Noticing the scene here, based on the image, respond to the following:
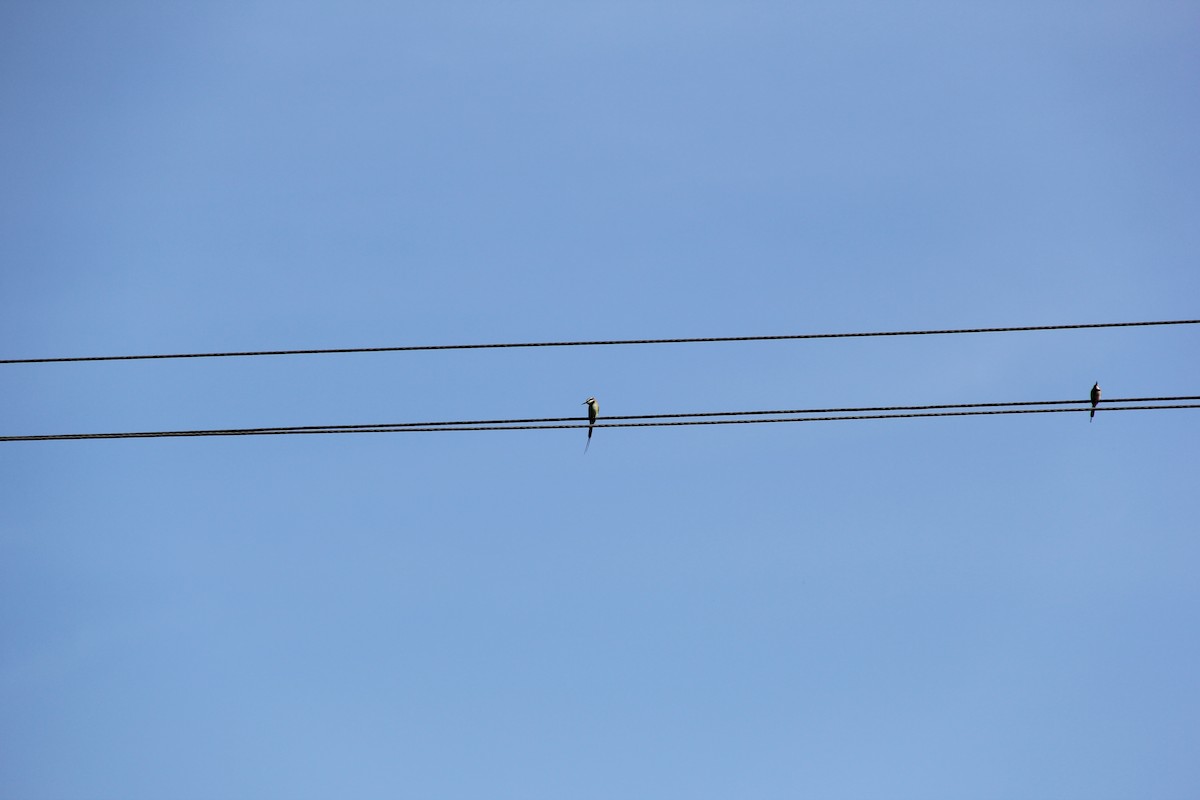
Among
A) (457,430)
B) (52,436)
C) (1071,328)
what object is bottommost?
(52,436)

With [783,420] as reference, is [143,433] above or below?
below

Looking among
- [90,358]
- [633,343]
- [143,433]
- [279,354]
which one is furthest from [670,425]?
[90,358]

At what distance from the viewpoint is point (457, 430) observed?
1452 cm

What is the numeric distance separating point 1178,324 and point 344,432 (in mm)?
11431

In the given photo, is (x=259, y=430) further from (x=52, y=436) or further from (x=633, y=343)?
(x=633, y=343)

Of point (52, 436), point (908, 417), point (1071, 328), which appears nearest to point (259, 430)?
point (52, 436)

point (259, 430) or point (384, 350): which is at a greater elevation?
point (384, 350)

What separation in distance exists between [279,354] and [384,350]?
1.42m

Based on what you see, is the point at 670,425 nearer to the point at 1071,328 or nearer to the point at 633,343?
the point at 633,343

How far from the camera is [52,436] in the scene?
13945 millimetres

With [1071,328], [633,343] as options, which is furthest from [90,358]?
[1071,328]

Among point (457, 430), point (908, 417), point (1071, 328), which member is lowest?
point (457, 430)

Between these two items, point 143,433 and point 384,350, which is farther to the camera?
point 384,350

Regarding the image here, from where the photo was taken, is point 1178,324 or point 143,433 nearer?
point 143,433
